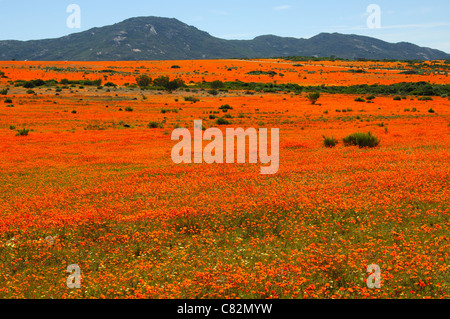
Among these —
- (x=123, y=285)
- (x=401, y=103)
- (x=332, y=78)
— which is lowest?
(x=123, y=285)

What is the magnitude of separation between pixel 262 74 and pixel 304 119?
75.2m

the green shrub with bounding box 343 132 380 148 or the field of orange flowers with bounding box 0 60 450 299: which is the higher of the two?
the green shrub with bounding box 343 132 380 148

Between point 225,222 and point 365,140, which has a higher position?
point 365,140

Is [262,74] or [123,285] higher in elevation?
[262,74]

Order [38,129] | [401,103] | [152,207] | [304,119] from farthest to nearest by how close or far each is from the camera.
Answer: [401,103] < [304,119] < [38,129] < [152,207]

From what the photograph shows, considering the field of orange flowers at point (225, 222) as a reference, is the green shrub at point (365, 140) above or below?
above

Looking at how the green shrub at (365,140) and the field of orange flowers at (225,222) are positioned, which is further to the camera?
the green shrub at (365,140)

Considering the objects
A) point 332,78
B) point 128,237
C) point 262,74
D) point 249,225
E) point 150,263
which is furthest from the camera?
point 262,74

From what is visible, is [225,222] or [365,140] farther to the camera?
[365,140]

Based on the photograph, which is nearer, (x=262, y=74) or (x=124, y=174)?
(x=124, y=174)

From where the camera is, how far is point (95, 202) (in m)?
14.5

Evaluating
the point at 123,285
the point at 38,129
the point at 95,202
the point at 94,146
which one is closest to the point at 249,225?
the point at 123,285

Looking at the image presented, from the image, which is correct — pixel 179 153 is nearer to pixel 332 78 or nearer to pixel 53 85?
pixel 53 85

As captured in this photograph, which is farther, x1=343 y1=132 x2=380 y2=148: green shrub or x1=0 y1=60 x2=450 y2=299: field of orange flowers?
x1=343 y1=132 x2=380 y2=148: green shrub
